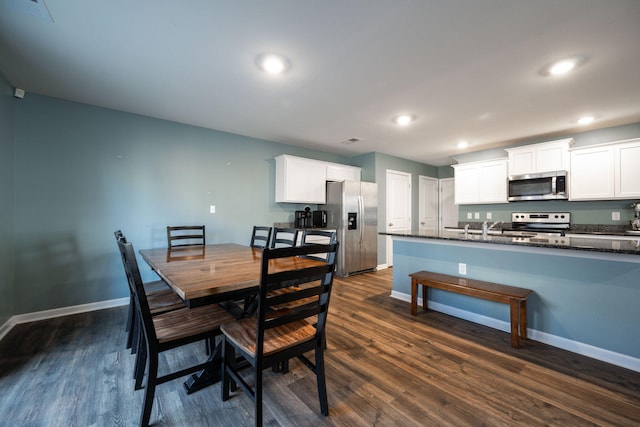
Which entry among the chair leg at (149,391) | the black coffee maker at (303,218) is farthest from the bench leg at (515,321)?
the black coffee maker at (303,218)

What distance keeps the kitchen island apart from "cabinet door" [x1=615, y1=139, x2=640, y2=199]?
165 cm

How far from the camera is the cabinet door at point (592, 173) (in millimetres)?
3600

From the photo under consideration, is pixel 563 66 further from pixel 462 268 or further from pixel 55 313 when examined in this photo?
pixel 55 313

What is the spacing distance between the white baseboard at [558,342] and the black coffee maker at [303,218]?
2466 millimetres

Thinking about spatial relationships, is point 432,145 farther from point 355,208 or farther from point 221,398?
point 221,398

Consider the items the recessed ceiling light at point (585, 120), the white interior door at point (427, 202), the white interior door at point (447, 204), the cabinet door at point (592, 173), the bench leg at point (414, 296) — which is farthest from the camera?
the white interior door at point (447, 204)

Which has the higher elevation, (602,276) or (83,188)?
(83,188)

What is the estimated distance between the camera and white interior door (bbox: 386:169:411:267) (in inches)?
215

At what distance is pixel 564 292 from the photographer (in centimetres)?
222

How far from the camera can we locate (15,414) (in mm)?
1459

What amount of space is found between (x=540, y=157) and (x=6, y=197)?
6.68m

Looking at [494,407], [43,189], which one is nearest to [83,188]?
[43,189]

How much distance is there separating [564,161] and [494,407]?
4.04 meters

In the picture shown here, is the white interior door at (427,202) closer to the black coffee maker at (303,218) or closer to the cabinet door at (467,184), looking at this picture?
the cabinet door at (467,184)
